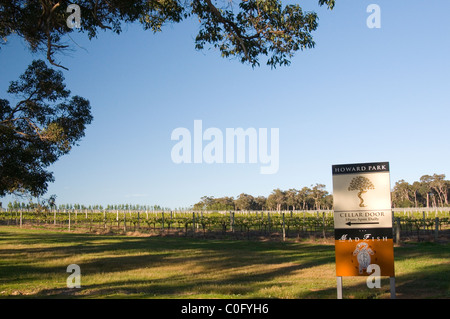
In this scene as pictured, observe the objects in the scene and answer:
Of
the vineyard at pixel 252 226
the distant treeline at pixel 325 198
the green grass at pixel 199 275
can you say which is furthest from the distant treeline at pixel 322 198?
the green grass at pixel 199 275

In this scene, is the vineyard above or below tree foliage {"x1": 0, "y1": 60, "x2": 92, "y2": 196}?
below

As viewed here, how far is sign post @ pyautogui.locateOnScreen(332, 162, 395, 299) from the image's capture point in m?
7.68

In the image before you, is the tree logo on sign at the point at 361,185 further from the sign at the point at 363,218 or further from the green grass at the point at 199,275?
the green grass at the point at 199,275

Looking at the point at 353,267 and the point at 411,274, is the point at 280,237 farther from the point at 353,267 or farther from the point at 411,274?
the point at 353,267

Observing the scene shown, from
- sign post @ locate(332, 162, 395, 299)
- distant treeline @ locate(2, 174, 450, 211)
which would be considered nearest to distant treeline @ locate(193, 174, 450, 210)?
distant treeline @ locate(2, 174, 450, 211)

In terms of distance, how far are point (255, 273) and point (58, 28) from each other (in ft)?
33.9

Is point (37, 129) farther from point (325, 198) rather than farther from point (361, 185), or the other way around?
point (325, 198)

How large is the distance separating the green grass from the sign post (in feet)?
6.98

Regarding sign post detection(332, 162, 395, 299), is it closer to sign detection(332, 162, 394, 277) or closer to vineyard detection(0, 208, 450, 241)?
sign detection(332, 162, 394, 277)

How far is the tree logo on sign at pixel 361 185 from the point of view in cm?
772

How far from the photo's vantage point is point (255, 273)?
50.2 ft

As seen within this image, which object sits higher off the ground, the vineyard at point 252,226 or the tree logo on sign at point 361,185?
the tree logo on sign at point 361,185

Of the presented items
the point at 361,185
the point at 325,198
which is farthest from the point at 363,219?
the point at 325,198
